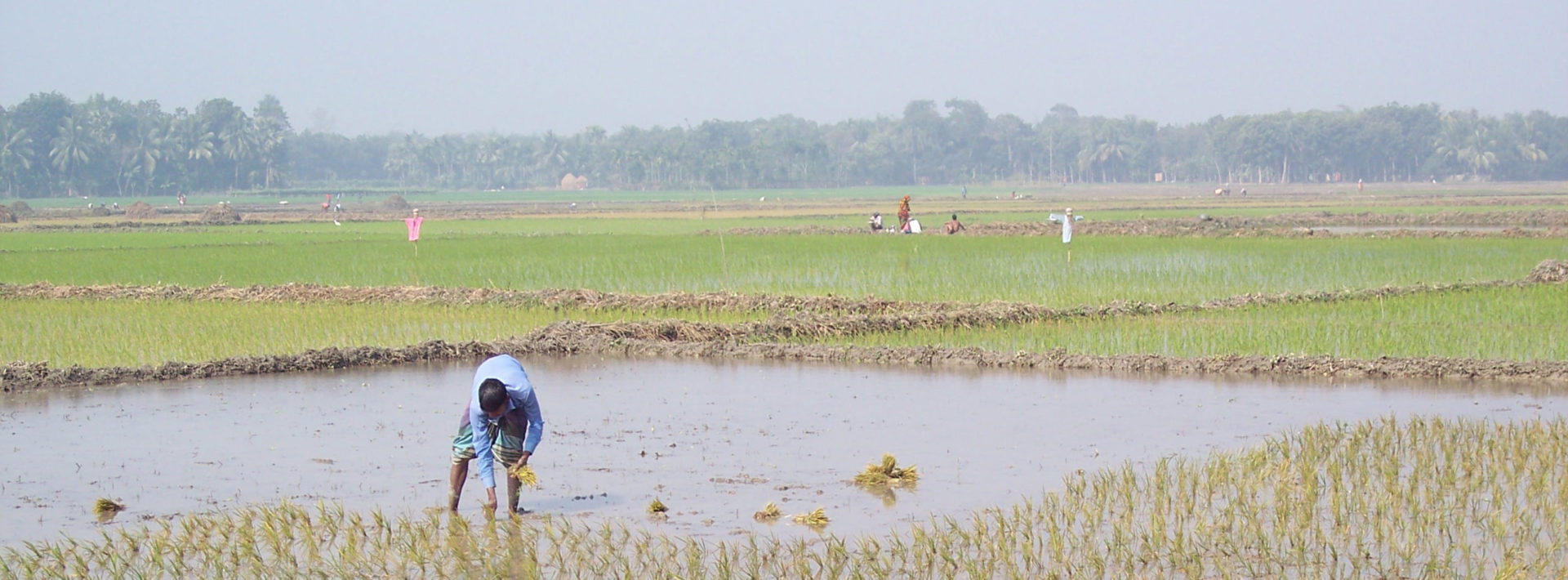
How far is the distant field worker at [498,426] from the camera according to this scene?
5262 millimetres

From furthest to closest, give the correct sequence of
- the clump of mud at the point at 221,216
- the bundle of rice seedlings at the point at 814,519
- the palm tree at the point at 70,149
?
the palm tree at the point at 70,149
the clump of mud at the point at 221,216
the bundle of rice seedlings at the point at 814,519

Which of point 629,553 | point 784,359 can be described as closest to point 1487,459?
point 629,553

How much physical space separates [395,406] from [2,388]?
2.84 metres

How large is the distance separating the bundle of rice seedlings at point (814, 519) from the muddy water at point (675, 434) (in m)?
0.04

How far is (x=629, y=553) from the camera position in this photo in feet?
17.5

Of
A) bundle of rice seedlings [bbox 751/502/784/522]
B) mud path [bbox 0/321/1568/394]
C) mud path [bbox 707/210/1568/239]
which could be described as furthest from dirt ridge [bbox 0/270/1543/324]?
mud path [bbox 707/210/1568/239]

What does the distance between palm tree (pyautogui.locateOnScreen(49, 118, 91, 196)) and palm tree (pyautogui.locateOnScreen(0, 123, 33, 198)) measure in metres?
1.42

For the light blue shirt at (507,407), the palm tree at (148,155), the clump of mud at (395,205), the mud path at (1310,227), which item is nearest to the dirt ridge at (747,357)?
the light blue shirt at (507,407)

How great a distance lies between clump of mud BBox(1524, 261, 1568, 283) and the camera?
1608cm

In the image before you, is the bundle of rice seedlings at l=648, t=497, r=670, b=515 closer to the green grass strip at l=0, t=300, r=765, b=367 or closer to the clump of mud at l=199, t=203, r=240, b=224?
the green grass strip at l=0, t=300, r=765, b=367

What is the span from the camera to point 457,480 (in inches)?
230

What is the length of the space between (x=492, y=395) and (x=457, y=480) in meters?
0.86

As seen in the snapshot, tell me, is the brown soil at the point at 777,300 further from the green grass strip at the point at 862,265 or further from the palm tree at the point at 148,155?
the palm tree at the point at 148,155

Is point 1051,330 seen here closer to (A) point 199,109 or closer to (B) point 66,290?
(B) point 66,290
